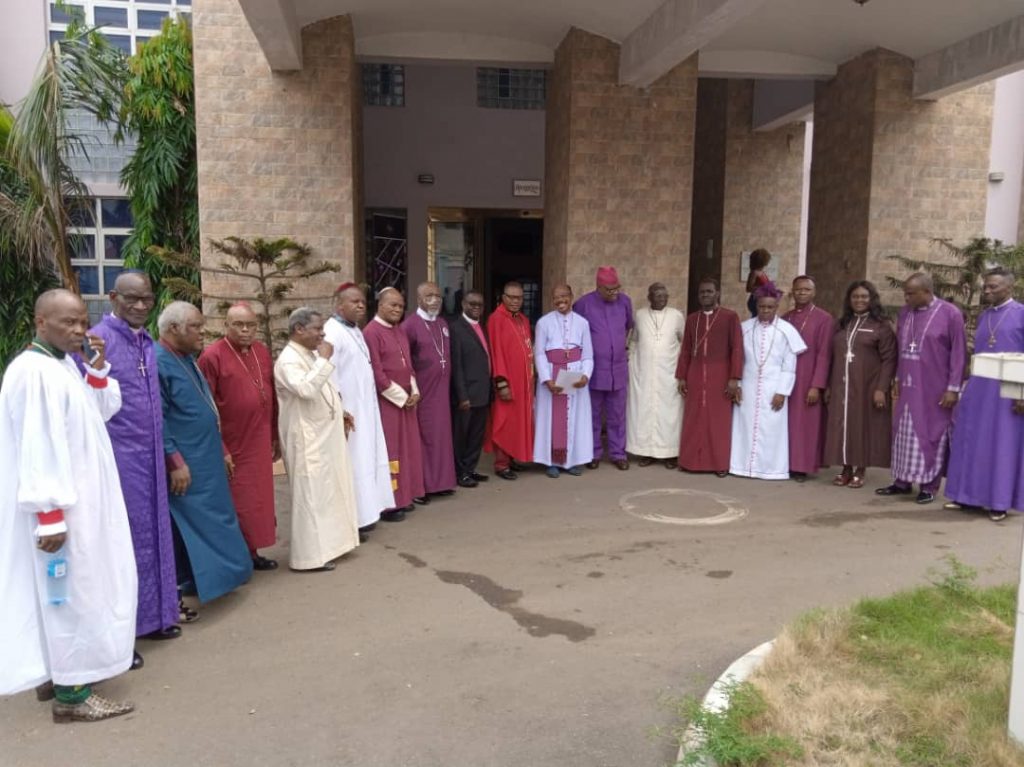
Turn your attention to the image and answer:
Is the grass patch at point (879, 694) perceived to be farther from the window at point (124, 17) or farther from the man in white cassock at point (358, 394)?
the window at point (124, 17)

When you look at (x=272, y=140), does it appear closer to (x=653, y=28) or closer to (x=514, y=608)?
(x=653, y=28)

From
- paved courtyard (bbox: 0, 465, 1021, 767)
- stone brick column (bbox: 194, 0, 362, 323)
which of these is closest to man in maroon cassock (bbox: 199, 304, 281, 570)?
paved courtyard (bbox: 0, 465, 1021, 767)

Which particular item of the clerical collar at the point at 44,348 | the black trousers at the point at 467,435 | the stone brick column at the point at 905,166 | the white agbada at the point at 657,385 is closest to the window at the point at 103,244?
the black trousers at the point at 467,435

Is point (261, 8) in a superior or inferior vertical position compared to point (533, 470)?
superior

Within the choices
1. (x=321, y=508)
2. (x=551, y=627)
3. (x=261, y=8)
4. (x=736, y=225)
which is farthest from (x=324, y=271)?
(x=736, y=225)

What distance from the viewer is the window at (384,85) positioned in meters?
12.4

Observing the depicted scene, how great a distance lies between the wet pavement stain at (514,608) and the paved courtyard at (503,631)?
2 centimetres

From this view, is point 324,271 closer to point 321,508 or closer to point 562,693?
point 321,508

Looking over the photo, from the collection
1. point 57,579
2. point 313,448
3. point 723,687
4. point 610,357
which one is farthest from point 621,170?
point 57,579

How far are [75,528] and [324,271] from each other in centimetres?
521

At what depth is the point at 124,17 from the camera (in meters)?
10.1

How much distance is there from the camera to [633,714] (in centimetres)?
338

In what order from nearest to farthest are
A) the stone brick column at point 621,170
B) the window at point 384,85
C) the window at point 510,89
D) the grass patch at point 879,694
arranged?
the grass patch at point 879,694 → the stone brick column at point 621,170 → the window at point 384,85 → the window at point 510,89

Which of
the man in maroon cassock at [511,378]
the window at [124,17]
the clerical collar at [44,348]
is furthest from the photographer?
the window at [124,17]
